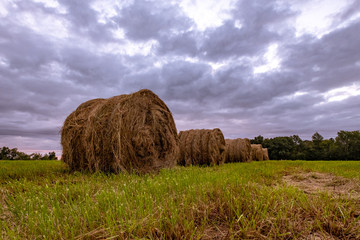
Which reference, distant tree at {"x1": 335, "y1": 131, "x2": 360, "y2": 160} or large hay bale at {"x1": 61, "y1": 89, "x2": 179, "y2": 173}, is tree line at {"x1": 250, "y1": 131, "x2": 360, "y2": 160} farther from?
large hay bale at {"x1": 61, "y1": 89, "x2": 179, "y2": 173}

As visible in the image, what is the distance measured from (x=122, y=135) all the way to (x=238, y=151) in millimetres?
11132

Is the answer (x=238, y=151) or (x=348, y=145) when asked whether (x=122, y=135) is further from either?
(x=348, y=145)

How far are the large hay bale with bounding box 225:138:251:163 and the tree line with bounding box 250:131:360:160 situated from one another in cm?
3084

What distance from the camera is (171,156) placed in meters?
6.68

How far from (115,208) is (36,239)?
0.71 meters

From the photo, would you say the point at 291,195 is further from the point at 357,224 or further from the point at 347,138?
the point at 347,138

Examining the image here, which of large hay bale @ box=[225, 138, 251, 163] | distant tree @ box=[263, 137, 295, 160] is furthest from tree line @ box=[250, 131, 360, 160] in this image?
large hay bale @ box=[225, 138, 251, 163]

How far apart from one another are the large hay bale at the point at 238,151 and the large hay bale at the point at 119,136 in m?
8.92

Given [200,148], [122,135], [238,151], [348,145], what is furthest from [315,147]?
[122,135]

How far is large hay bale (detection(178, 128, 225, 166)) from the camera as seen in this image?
957 cm

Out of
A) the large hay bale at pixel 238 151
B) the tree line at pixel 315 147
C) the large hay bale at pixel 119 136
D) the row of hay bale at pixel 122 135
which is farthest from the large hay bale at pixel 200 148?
the tree line at pixel 315 147

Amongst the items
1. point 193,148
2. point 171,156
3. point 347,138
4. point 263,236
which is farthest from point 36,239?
point 347,138

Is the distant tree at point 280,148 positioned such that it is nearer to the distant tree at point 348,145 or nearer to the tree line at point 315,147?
the tree line at point 315,147

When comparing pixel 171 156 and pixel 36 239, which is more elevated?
pixel 171 156
